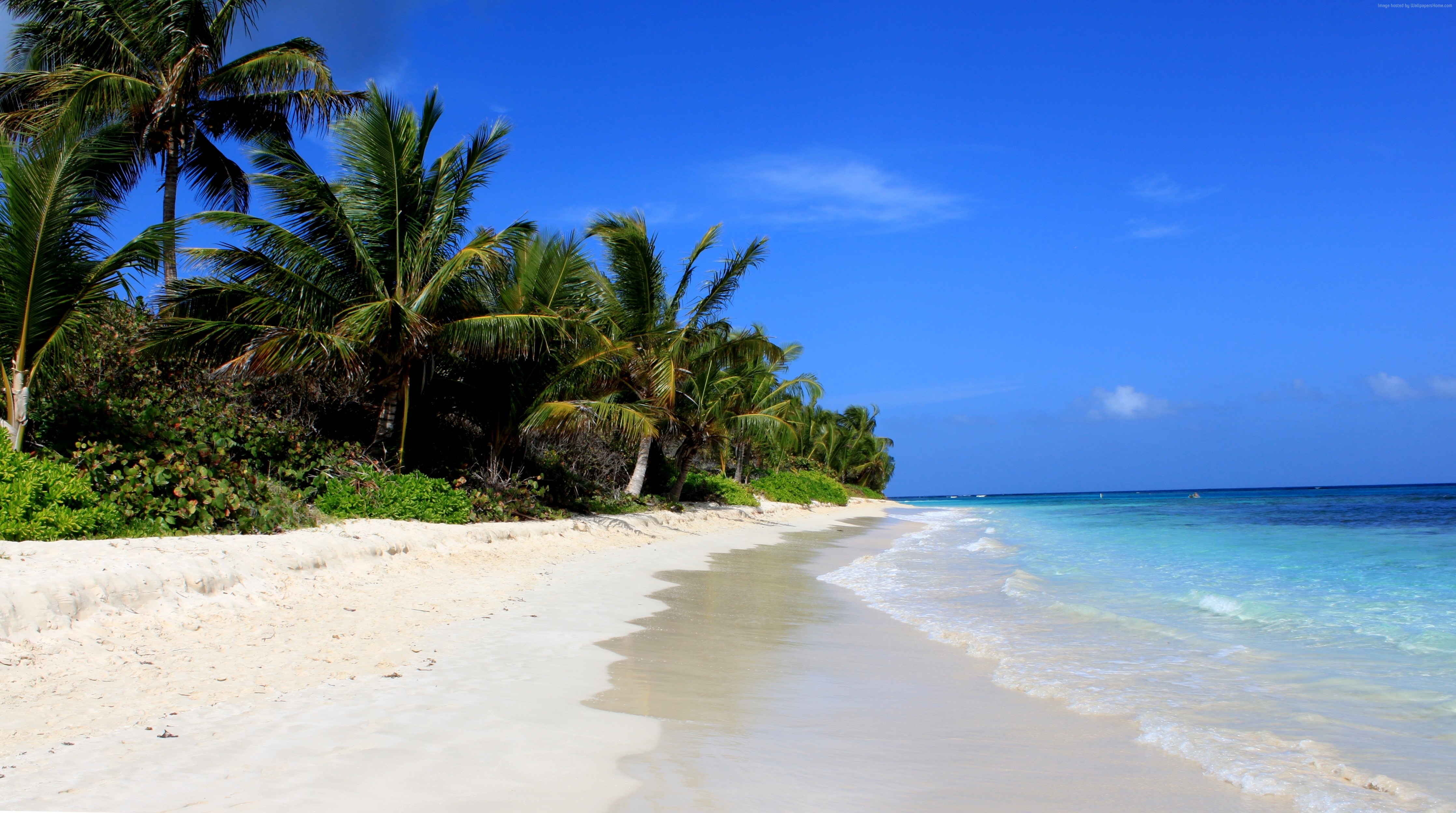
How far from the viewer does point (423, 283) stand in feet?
40.0

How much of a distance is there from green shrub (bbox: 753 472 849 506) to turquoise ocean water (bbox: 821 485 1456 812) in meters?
16.3

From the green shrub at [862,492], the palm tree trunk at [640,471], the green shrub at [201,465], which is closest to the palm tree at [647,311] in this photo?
the palm tree trunk at [640,471]

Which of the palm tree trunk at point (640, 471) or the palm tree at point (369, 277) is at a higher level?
the palm tree at point (369, 277)

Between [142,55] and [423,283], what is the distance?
21.6ft

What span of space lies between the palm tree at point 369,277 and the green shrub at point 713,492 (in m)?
12.1

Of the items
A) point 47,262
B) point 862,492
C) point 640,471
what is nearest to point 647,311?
point 640,471

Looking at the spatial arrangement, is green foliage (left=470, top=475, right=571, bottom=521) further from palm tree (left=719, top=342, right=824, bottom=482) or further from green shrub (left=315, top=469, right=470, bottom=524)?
palm tree (left=719, top=342, right=824, bottom=482)

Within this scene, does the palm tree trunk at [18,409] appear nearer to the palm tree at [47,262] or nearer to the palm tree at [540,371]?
the palm tree at [47,262]

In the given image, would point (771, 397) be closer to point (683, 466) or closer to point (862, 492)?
point (683, 466)

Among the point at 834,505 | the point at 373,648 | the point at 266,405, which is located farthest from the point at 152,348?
the point at 834,505

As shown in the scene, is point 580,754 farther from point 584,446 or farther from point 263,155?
point 584,446

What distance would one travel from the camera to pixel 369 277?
1194cm

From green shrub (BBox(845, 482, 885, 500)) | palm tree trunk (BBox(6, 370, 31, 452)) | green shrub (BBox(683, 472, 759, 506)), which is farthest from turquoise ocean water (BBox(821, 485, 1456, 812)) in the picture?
green shrub (BBox(845, 482, 885, 500))

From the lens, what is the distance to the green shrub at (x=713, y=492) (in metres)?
24.3
